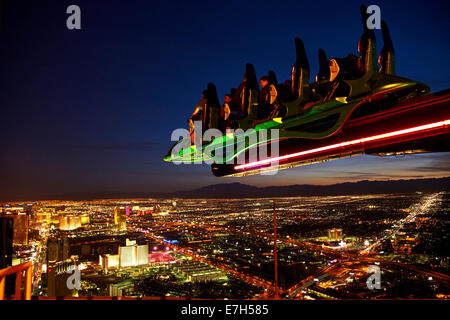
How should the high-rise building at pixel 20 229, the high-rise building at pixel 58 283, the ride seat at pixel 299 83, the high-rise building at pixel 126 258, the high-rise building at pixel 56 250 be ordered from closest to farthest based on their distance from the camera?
the ride seat at pixel 299 83, the high-rise building at pixel 20 229, the high-rise building at pixel 58 283, the high-rise building at pixel 56 250, the high-rise building at pixel 126 258

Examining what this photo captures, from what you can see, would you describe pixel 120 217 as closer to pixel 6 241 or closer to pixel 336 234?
pixel 336 234

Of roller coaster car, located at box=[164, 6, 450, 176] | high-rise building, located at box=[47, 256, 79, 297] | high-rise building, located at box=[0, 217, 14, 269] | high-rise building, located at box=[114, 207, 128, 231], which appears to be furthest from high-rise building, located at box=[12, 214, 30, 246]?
high-rise building, located at box=[114, 207, 128, 231]

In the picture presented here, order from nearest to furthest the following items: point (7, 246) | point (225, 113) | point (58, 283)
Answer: point (225, 113) → point (7, 246) → point (58, 283)

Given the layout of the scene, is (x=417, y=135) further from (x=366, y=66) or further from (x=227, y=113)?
(x=227, y=113)

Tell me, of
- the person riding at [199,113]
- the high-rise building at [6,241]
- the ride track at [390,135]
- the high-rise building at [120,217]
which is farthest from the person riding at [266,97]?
the high-rise building at [120,217]

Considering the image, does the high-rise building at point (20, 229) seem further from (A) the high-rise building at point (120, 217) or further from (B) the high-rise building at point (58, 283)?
(A) the high-rise building at point (120, 217)

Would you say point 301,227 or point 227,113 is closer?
point 227,113

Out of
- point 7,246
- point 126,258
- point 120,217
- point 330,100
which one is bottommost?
point 126,258

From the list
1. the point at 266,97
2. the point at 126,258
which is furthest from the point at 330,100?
the point at 126,258
